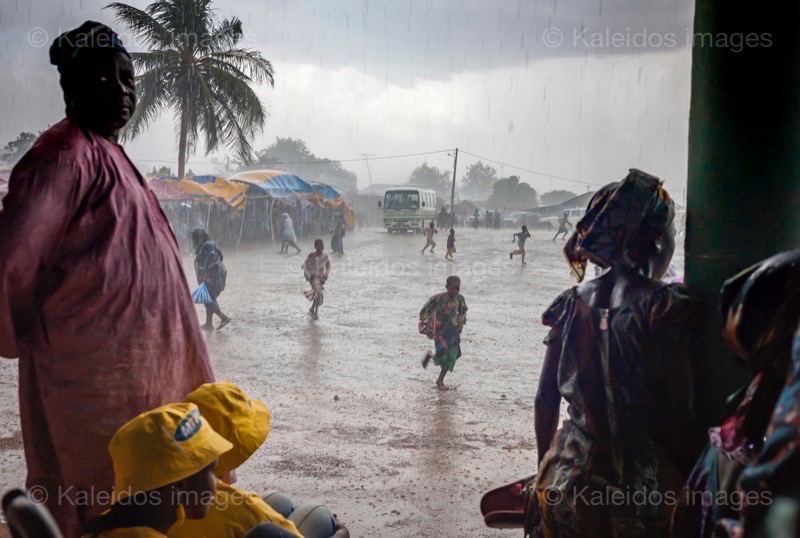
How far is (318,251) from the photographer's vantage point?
11.7m

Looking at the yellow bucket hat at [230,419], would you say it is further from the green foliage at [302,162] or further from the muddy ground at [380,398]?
the green foliage at [302,162]

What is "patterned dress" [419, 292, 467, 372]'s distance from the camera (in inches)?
289

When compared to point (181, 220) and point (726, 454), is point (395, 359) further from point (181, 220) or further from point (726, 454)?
point (181, 220)

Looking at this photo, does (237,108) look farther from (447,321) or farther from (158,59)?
(447,321)

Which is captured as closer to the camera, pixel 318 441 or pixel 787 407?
pixel 787 407

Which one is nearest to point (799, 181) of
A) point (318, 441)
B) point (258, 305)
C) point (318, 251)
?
point (318, 441)

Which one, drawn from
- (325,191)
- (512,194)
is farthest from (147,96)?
(512,194)

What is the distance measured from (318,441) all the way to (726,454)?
4482 mm

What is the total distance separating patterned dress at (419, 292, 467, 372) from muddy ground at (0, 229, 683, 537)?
42cm

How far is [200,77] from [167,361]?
56.9ft

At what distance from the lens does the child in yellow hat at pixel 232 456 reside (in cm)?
187

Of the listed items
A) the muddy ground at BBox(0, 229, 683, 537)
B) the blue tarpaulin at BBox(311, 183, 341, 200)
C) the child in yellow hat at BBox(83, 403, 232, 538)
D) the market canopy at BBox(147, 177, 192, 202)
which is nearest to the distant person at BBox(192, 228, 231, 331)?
the muddy ground at BBox(0, 229, 683, 537)

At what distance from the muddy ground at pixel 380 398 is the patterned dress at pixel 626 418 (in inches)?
80.5

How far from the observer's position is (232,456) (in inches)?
77.4
